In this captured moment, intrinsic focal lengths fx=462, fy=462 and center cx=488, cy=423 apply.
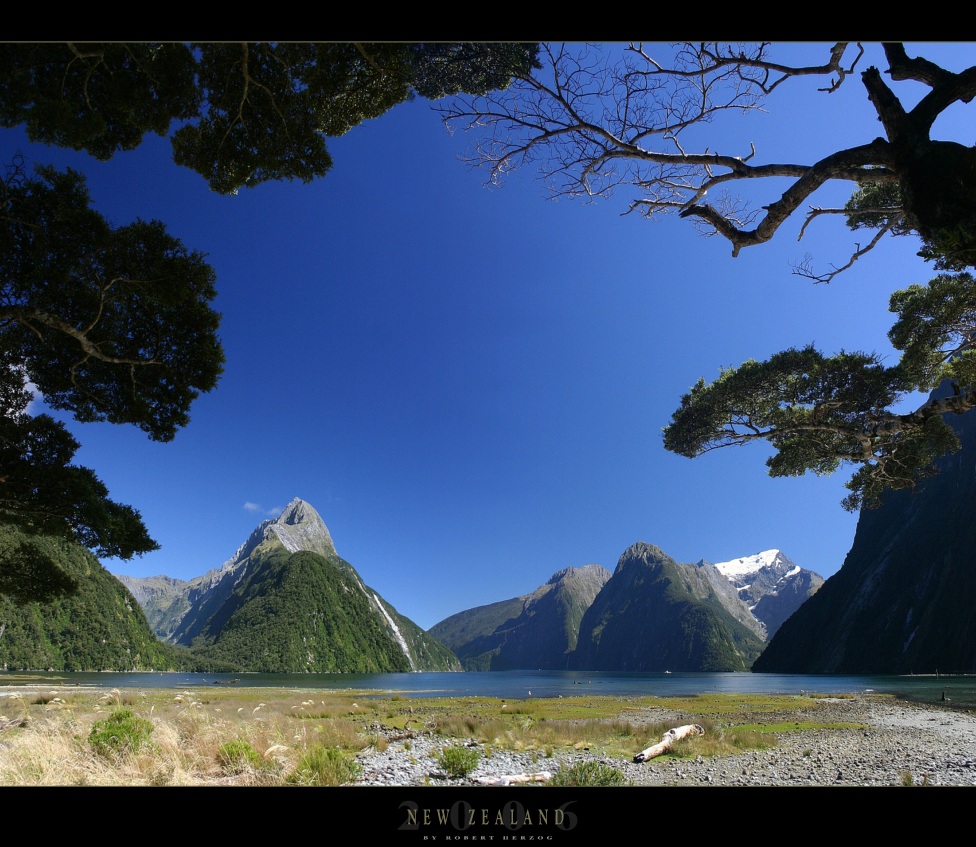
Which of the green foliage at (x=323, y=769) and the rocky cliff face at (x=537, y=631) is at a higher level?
the green foliage at (x=323, y=769)

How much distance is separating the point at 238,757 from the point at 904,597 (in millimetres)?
100421

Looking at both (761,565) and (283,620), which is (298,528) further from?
(761,565)

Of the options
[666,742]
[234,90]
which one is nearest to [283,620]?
[666,742]

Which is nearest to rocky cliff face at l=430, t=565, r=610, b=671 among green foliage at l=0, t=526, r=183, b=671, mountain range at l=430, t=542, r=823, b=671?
mountain range at l=430, t=542, r=823, b=671

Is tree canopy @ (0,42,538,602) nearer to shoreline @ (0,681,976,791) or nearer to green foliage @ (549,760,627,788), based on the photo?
shoreline @ (0,681,976,791)

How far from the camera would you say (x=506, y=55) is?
4.07 metres

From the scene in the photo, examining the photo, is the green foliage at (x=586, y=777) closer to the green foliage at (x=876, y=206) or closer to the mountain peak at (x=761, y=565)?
the green foliage at (x=876, y=206)

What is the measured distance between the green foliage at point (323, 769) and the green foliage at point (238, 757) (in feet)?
1.27

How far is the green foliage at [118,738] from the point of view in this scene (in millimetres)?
3822

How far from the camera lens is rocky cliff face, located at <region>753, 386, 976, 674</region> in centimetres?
6438

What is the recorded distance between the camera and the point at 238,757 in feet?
12.7

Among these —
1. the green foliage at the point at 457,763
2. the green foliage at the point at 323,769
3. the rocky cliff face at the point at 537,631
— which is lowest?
the rocky cliff face at the point at 537,631


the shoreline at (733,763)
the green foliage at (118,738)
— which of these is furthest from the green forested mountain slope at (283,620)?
the green foliage at (118,738)
